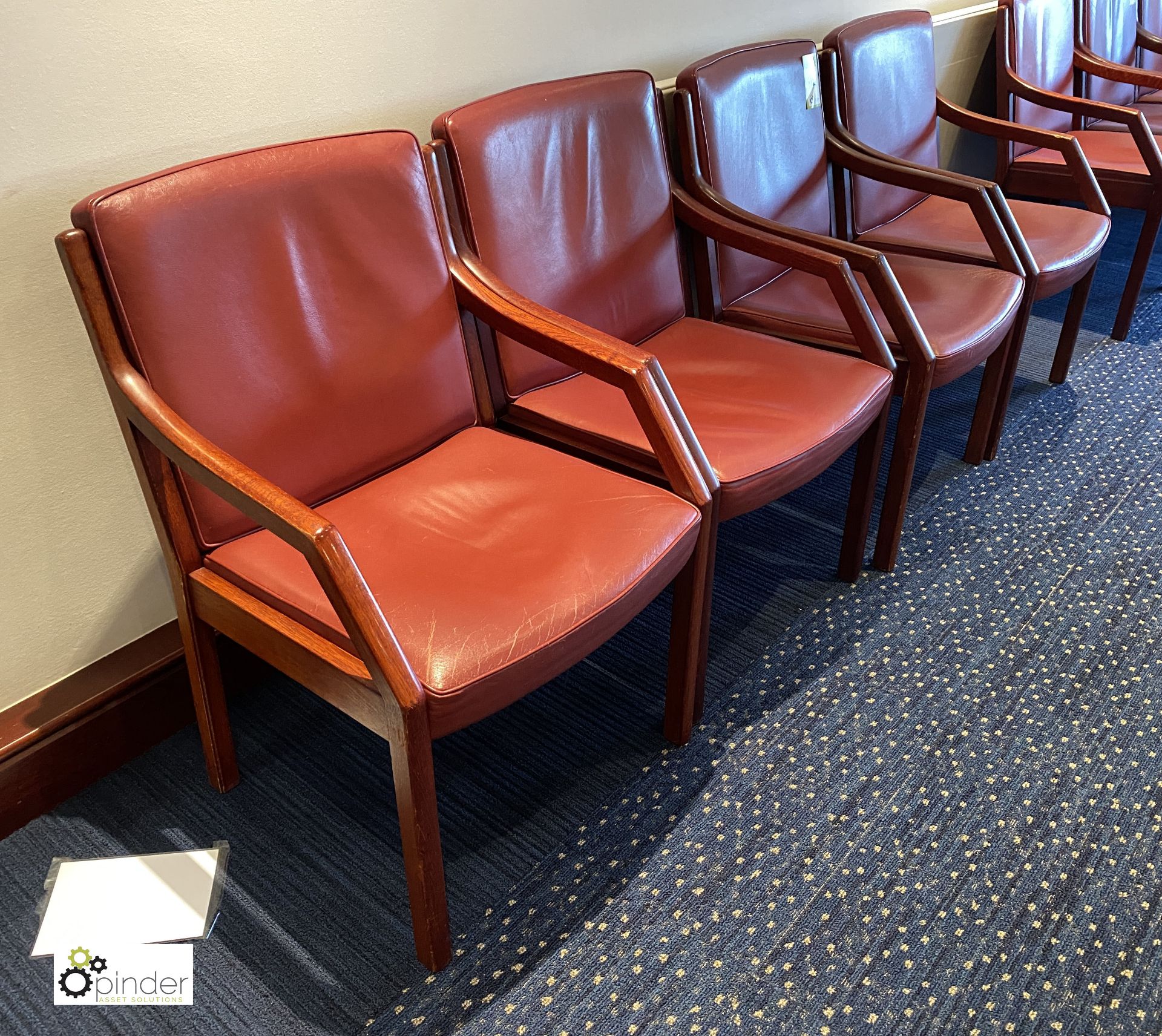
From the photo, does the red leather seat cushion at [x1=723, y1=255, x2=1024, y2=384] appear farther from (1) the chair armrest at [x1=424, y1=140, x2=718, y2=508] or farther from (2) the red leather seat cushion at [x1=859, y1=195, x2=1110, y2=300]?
(1) the chair armrest at [x1=424, y1=140, x2=718, y2=508]

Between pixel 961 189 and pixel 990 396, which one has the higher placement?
pixel 961 189

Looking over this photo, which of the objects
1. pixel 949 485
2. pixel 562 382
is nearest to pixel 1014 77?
pixel 949 485

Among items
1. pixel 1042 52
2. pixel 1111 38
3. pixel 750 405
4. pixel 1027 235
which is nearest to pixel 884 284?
pixel 750 405

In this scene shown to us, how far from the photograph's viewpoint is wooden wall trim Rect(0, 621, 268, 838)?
4.70 ft

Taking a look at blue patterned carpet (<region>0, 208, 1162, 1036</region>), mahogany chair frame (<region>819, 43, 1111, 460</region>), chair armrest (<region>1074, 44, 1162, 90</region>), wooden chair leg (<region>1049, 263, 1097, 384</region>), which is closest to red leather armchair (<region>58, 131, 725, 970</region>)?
blue patterned carpet (<region>0, 208, 1162, 1036</region>)

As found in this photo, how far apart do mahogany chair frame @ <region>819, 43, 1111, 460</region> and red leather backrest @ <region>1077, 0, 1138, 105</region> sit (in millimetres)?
588

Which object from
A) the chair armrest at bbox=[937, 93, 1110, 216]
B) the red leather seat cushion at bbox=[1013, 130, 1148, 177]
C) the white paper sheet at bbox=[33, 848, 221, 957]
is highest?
the chair armrest at bbox=[937, 93, 1110, 216]

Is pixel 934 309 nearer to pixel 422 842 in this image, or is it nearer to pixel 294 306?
pixel 294 306

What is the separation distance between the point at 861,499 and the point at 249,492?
117cm

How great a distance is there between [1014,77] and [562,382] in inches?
74.1

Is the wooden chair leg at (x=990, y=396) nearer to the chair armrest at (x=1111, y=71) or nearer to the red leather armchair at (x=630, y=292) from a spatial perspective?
the red leather armchair at (x=630, y=292)

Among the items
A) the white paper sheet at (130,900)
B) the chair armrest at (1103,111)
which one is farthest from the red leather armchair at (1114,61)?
the white paper sheet at (130,900)

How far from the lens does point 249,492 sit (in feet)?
3.55

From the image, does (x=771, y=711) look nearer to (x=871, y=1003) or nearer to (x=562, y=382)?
(x=871, y=1003)
